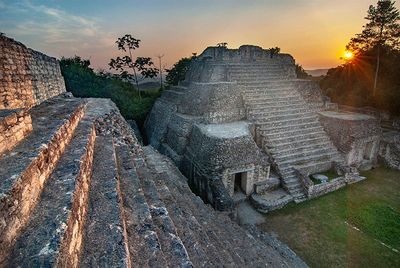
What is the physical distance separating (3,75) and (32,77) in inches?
73.4

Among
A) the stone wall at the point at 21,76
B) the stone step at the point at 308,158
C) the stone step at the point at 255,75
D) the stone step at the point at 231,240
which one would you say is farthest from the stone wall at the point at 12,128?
the stone step at the point at 255,75

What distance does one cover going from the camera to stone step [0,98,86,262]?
185 centimetres

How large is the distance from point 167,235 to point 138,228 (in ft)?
1.39

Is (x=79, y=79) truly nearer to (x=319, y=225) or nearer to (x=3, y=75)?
(x=3, y=75)

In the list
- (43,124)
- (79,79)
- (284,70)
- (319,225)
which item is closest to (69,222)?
(43,124)

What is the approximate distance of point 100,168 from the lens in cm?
385

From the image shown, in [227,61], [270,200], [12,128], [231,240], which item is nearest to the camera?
[12,128]

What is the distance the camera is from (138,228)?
298 centimetres

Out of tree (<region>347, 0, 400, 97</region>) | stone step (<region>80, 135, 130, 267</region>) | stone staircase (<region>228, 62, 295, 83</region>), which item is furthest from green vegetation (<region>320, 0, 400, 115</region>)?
stone step (<region>80, 135, 130, 267</region>)

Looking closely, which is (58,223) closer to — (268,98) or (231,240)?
(231,240)

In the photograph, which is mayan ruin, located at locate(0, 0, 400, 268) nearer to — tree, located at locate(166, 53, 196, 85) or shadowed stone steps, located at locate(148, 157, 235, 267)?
shadowed stone steps, located at locate(148, 157, 235, 267)

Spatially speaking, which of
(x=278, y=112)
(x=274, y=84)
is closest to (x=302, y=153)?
(x=278, y=112)

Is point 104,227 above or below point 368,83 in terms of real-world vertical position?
below

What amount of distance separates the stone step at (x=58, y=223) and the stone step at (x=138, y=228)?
0.53m
